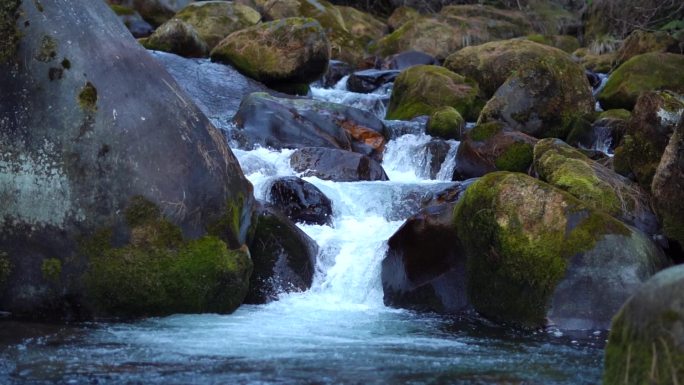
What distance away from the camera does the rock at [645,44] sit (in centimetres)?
2138

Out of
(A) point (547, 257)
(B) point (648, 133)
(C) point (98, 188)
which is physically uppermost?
(B) point (648, 133)

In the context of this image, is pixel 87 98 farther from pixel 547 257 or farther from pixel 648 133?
pixel 648 133

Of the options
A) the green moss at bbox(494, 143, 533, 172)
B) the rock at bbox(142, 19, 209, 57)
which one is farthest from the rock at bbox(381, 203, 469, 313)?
the rock at bbox(142, 19, 209, 57)

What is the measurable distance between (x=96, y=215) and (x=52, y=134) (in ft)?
2.52

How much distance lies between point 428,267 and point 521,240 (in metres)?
1.07

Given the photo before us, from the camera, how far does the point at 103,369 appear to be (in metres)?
5.79

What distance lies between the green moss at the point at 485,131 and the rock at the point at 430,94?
399cm

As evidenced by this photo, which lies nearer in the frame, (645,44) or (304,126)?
(304,126)

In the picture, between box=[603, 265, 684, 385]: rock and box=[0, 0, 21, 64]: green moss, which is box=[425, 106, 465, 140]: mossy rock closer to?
box=[0, 0, 21, 64]: green moss

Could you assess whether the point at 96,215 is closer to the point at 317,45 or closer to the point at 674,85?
the point at 317,45

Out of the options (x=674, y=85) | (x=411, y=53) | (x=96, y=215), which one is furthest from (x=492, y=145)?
(x=411, y=53)

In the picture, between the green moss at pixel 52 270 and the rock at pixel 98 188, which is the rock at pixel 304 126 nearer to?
the rock at pixel 98 188

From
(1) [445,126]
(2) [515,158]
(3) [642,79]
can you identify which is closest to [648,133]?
(2) [515,158]

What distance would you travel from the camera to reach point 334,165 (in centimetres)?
1312
